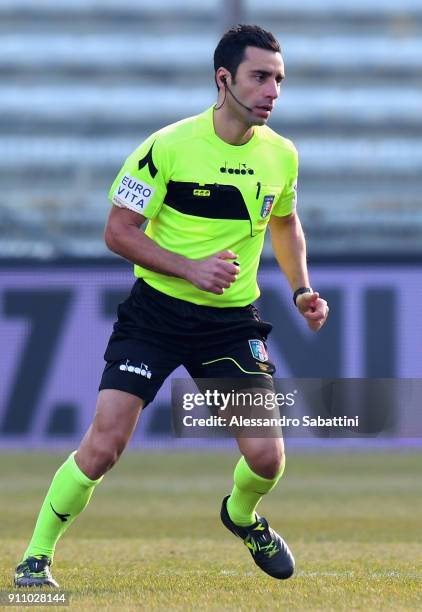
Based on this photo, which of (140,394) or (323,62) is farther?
(323,62)

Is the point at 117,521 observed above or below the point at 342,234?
above

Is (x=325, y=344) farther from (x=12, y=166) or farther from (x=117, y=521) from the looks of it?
(x=12, y=166)

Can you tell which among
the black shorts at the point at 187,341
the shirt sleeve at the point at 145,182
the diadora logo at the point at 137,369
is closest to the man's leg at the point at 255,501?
the black shorts at the point at 187,341

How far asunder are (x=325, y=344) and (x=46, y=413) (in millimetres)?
2104

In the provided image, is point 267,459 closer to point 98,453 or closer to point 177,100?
point 98,453

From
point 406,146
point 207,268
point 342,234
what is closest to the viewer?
point 207,268

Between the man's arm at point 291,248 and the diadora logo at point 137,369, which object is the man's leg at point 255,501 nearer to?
the diadora logo at point 137,369

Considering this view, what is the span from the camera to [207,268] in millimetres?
4488

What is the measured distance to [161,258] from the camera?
15.2 ft

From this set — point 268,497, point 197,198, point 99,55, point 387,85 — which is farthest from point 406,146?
point 197,198

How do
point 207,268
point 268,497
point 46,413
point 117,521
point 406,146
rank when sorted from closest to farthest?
point 207,268 → point 117,521 → point 268,497 → point 46,413 → point 406,146

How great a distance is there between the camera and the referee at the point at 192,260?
184 inches

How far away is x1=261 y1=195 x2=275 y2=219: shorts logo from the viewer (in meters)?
4.84

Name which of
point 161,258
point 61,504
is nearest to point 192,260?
point 161,258
